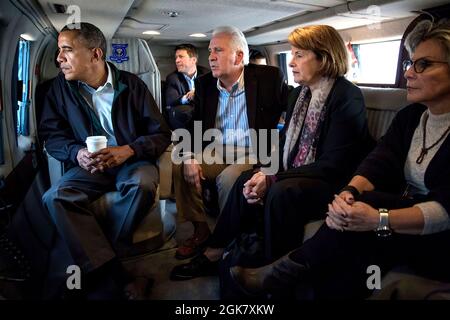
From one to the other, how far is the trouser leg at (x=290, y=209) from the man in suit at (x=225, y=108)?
540 millimetres

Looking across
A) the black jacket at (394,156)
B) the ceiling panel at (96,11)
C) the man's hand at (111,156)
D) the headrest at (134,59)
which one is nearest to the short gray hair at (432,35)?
the black jacket at (394,156)

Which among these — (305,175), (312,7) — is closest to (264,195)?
(305,175)

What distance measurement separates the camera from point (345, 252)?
131 centimetres

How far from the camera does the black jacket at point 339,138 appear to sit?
1.67 meters

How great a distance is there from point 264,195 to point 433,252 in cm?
80

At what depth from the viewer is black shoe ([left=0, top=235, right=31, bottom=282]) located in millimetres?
1847

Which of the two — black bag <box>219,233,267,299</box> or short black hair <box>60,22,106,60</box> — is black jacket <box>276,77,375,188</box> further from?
short black hair <box>60,22,106,60</box>

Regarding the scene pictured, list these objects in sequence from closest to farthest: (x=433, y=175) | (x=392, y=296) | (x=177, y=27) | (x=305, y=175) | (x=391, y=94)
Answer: (x=392, y=296) < (x=433, y=175) < (x=305, y=175) < (x=391, y=94) < (x=177, y=27)

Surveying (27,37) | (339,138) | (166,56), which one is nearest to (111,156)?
(339,138)

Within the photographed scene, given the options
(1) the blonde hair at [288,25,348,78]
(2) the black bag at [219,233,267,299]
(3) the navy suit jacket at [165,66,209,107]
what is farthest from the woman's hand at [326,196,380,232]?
(3) the navy suit jacket at [165,66,209,107]

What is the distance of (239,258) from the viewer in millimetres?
1681

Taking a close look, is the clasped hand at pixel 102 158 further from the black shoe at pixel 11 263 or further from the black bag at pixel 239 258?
the black bag at pixel 239 258

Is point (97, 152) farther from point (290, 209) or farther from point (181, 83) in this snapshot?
point (181, 83)
